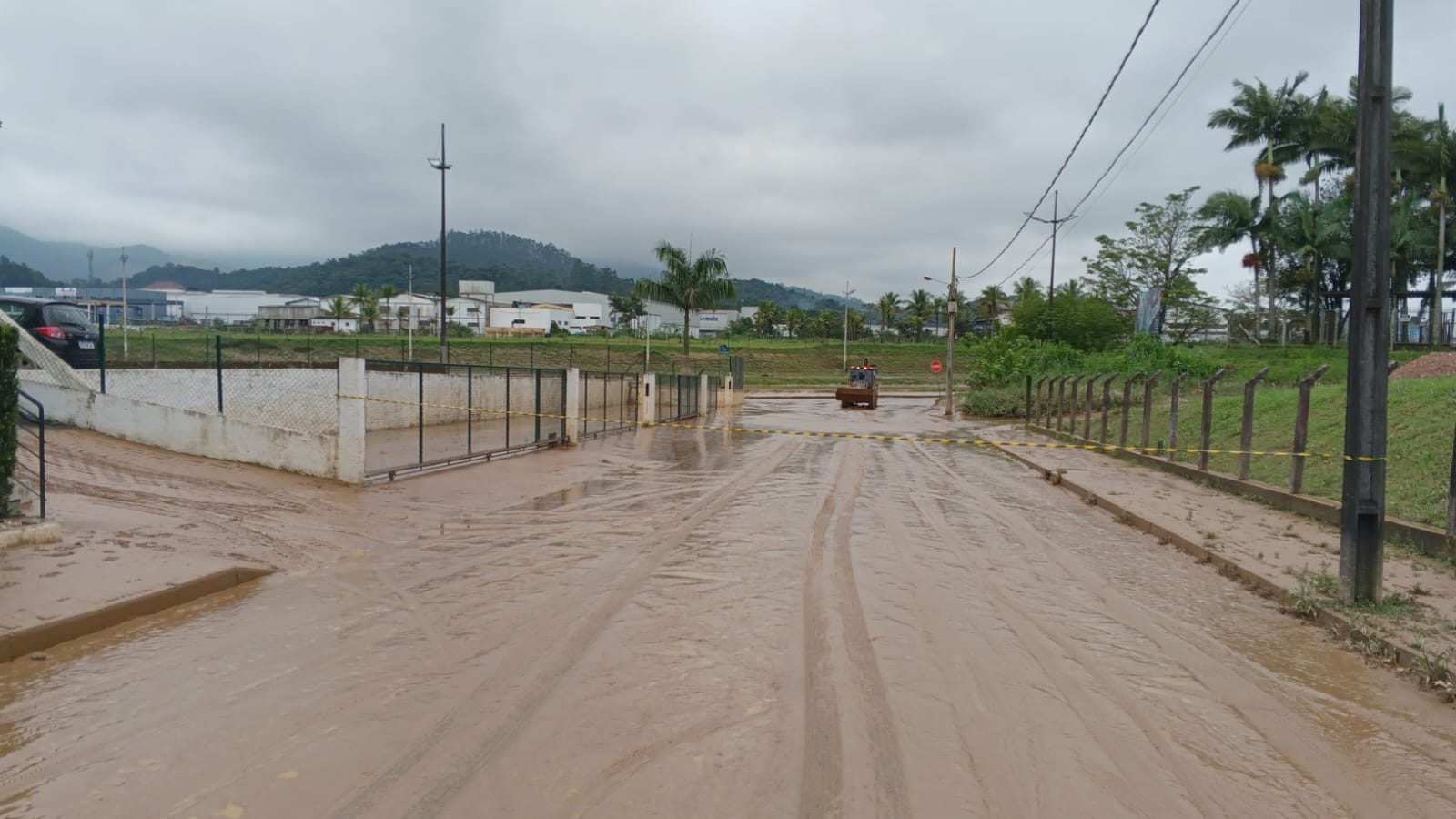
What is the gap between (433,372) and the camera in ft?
99.7

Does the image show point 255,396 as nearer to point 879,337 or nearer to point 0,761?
point 0,761

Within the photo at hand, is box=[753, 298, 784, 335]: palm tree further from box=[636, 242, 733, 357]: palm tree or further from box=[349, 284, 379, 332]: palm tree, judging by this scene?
box=[636, 242, 733, 357]: palm tree

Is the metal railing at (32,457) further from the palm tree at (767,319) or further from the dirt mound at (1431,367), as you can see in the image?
the palm tree at (767,319)

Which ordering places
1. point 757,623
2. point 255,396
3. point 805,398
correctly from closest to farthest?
point 757,623 → point 255,396 → point 805,398

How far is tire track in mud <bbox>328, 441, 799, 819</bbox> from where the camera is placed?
3.81 metres

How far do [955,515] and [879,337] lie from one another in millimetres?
97948

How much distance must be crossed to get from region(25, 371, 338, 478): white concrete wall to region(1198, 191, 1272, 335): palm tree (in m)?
59.8

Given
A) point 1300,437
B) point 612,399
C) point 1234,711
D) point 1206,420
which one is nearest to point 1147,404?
point 1206,420

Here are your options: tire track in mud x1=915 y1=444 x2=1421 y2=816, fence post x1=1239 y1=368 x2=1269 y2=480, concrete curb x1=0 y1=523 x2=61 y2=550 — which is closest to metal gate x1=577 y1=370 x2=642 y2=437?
fence post x1=1239 y1=368 x2=1269 y2=480

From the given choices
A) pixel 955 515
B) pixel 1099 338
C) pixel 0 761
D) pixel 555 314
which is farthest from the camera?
pixel 555 314

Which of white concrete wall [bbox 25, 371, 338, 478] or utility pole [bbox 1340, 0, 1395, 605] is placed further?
white concrete wall [bbox 25, 371, 338, 478]

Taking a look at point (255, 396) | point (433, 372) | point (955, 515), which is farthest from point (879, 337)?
point (955, 515)

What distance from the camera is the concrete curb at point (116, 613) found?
555 cm

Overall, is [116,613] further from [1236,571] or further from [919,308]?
[919,308]
